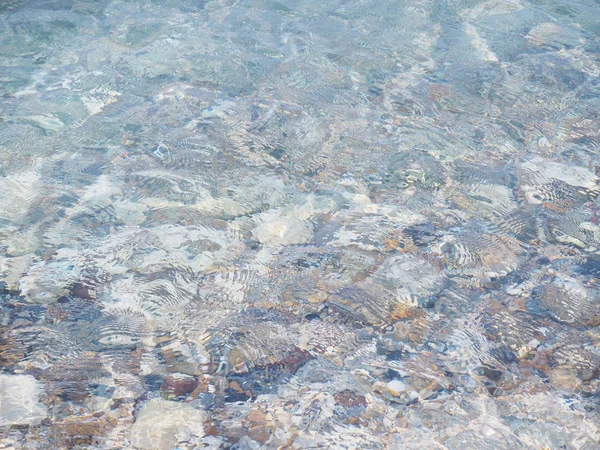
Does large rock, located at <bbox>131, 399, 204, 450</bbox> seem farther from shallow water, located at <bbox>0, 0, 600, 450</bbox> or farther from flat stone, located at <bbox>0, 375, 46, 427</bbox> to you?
flat stone, located at <bbox>0, 375, 46, 427</bbox>

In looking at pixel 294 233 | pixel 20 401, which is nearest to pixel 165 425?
pixel 20 401

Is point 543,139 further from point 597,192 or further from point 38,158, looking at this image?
point 38,158

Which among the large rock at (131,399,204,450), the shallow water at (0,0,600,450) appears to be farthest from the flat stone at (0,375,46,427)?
the large rock at (131,399,204,450)

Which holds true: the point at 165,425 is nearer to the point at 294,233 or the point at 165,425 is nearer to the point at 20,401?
the point at 20,401

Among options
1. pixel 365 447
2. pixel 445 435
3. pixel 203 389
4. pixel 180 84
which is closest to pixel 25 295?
pixel 203 389

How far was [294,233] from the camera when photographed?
2.53 meters

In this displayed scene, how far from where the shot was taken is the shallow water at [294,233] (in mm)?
1771

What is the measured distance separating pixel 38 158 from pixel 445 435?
2.38 metres

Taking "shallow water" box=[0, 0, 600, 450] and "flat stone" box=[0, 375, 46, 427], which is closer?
"flat stone" box=[0, 375, 46, 427]

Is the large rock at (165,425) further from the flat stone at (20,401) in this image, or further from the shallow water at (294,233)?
the flat stone at (20,401)

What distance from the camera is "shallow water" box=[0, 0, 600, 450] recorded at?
1771 mm

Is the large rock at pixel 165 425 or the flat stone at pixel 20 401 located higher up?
the flat stone at pixel 20 401

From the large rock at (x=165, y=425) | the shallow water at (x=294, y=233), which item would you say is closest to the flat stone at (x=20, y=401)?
the shallow water at (x=294, y=233)

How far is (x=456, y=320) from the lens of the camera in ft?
6.98
